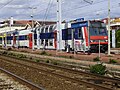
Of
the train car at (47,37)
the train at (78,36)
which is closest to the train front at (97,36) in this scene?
the train at (78,36)

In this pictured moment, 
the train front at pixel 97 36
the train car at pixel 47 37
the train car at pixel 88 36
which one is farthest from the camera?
the train car at pixel 47 37

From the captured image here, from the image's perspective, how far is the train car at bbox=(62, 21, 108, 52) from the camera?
32.4 m

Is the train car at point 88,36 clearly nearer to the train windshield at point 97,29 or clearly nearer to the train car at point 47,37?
the train windshield at point 97,29

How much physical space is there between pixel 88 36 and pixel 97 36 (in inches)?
59.9

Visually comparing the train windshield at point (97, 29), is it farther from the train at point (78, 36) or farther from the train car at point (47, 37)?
the train car at point (47, 37)

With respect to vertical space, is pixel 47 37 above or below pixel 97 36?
above

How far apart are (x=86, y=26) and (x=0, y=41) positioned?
181ft

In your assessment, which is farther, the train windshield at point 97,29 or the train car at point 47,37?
the train car at point 47,37

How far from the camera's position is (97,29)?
111ft

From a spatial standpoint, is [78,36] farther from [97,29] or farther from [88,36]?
[97,29]

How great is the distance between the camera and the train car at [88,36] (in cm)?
3238

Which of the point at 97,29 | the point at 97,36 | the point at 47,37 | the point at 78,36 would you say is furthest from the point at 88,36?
the point at 47,37

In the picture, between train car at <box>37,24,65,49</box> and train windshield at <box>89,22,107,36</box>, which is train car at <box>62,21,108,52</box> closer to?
train windshield at <box>89,22,107,36</box>

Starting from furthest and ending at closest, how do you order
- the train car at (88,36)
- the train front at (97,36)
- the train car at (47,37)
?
the train car at (47,37)
the train front at (97,36)
the train car at (88,36)
